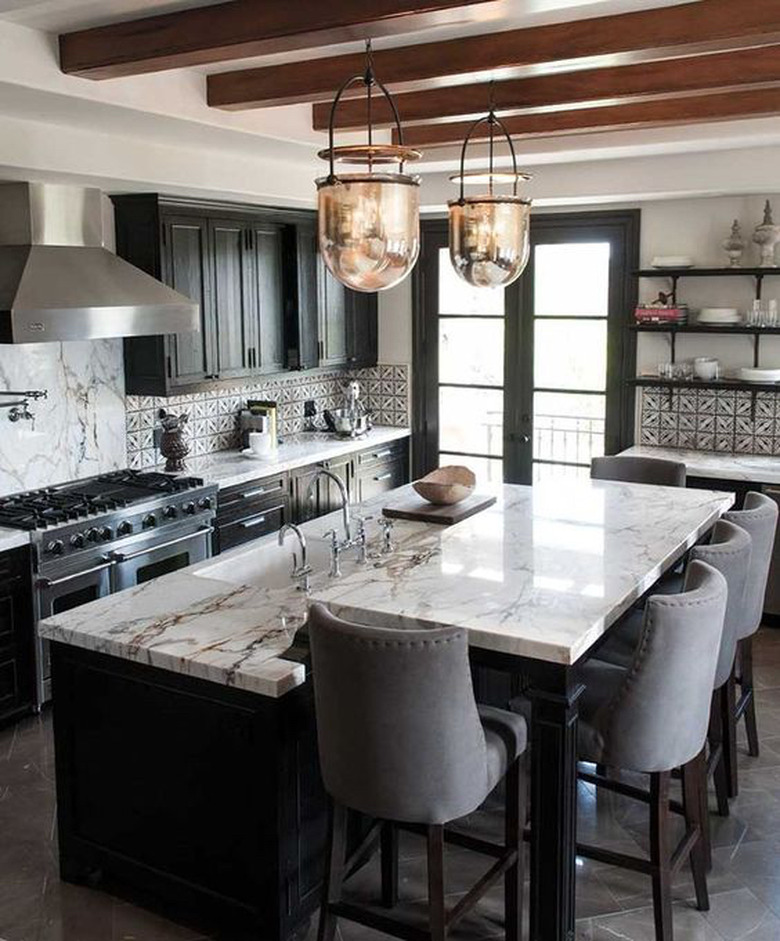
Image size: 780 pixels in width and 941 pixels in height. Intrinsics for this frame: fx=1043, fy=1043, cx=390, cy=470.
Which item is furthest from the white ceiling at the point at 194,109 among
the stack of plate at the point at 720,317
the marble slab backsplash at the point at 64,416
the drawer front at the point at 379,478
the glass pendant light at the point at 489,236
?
the drawer front at the point at 379,478

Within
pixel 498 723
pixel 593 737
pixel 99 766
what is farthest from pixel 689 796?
pixel 99 766

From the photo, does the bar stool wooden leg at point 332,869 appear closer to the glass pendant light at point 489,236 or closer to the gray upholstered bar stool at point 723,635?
the gray upholstered bar stool at point 723,635

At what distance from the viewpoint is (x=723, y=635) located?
3637 millimetres

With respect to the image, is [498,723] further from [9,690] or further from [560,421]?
[560,421]

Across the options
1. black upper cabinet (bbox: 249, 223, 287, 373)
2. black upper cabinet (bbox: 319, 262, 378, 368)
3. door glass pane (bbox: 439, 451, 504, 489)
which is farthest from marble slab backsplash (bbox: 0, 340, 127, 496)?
door glass pane (bbox: 439, 451, 504, 489)

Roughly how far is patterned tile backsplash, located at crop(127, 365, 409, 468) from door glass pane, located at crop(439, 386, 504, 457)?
1.03ft

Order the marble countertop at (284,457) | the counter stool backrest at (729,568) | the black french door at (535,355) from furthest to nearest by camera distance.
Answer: the black french door at (535,355)
the marble countertop at (284,457)
the counter stool backrest at (729,568)

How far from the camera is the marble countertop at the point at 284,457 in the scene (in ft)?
20.3

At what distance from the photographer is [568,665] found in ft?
9.55

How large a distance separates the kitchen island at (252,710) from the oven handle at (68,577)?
119 cm

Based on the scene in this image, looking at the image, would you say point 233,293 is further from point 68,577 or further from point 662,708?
point 662,708

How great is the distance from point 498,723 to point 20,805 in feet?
7.21

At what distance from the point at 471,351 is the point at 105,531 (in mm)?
3407

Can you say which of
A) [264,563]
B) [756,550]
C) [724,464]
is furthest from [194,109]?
[724,464]
